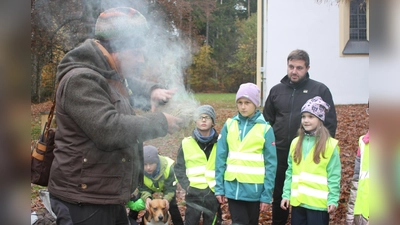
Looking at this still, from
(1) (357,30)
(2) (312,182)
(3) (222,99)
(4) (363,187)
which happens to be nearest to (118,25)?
(2) (312,182)

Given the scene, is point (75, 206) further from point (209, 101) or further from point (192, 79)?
point (209, 101)

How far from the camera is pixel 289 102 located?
406 centimetres

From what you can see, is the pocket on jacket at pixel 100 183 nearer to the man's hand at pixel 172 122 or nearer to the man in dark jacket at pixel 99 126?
the man in dark jacket at pixel 99 126

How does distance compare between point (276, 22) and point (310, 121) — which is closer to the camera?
point (310, 121)

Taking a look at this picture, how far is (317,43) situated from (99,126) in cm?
703

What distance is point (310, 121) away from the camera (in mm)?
3639

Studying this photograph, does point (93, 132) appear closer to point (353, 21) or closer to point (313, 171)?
point (313, 171)

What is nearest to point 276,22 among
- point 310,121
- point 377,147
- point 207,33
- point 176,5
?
point 207,33

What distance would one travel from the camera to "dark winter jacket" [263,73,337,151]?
3982mm

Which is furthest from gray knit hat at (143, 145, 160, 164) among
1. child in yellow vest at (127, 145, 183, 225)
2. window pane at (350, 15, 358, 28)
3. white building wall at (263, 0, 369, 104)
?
window pane at (350, 15, 358, 28)

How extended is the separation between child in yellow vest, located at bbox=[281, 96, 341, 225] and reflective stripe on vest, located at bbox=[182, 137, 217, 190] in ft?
2.28

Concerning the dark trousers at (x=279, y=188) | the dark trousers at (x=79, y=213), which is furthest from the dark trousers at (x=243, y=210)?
the dark trousers at (x=79, y=213)

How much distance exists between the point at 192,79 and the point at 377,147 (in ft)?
8.41

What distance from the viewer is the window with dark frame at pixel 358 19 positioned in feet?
23.5
